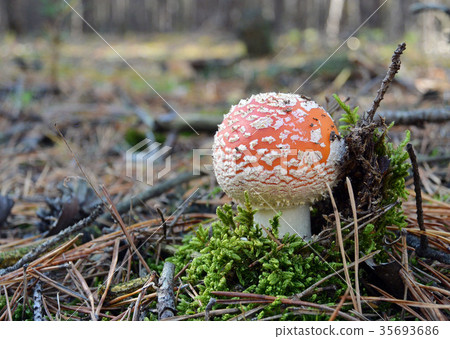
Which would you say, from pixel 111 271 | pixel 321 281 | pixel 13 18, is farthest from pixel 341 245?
pixel 13 18

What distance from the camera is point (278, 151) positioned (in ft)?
5.05

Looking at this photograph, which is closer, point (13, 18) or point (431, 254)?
point (431, 254)

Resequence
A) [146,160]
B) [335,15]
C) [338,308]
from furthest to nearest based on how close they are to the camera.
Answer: [335,15], [146,160], [338,308]

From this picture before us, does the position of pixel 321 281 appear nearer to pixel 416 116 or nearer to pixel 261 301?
pixel 261 301

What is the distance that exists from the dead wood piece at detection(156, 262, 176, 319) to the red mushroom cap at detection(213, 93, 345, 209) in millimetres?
459

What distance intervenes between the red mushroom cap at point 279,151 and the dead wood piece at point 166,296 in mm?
459

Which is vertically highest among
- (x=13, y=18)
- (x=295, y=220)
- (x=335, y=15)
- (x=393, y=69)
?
(x=335, y=15)

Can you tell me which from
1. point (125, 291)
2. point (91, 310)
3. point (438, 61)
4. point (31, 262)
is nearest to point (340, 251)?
point (125, 291)

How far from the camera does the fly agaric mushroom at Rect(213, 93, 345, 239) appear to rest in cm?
154

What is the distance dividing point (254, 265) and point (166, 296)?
0.38 metres

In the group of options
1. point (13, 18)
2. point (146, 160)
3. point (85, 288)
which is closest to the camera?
point (85, 288)

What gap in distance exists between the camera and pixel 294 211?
Result: 174 centimetres

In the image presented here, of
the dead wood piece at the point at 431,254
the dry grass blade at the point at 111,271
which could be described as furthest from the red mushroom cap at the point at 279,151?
the dry grass blade at the point at 111,271

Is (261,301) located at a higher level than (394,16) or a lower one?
lower
